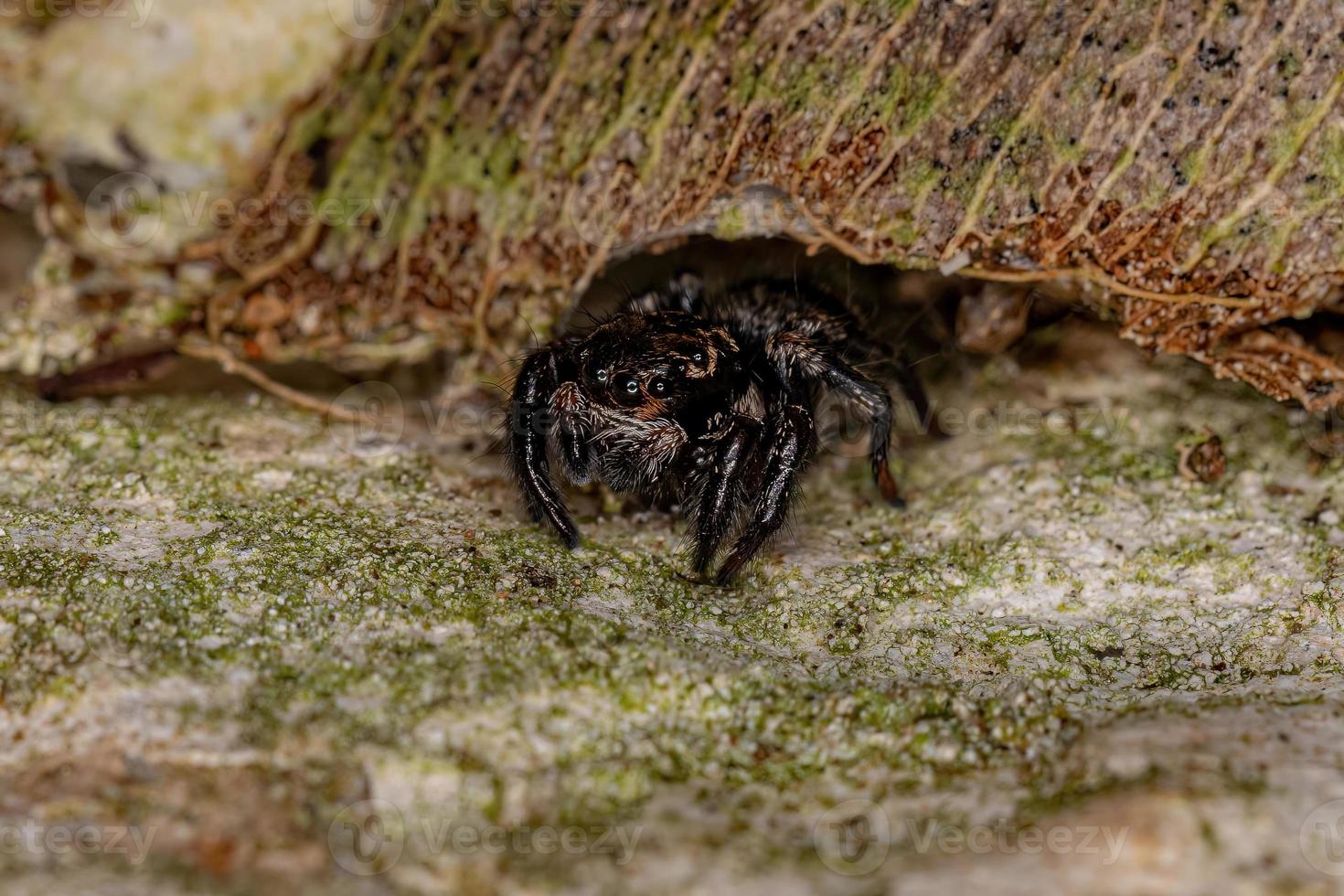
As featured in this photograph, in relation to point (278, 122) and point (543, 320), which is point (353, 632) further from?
point (278, 122)

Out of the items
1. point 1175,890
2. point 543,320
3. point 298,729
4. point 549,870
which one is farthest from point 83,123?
point 1175,890

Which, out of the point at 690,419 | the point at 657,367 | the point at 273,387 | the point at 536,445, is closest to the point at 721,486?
the point at 690,419

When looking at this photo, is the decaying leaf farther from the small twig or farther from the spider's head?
the spider's head

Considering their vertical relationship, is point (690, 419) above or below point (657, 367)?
below

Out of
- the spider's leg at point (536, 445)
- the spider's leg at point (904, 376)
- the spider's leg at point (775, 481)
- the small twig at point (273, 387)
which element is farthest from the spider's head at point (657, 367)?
the small twig at point (273, 387)

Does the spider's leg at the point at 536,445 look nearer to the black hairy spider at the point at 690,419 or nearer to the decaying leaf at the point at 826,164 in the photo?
the black hairy spider at the point at 690,419

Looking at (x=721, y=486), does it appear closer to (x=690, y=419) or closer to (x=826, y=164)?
(x=690, y=419)
